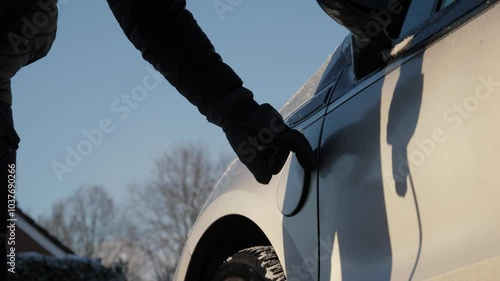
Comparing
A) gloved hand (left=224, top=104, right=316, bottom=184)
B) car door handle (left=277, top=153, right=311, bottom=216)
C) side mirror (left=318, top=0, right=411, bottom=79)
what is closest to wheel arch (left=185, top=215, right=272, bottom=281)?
car door handle (left=277, top=153, right=311, bottom=216)

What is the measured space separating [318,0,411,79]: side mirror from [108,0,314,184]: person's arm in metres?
0.30

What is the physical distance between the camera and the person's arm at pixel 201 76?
2.28 m

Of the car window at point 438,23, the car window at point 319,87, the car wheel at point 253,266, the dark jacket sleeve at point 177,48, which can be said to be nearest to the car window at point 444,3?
the car window at point 438,23

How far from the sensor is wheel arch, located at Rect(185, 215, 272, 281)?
2904mm

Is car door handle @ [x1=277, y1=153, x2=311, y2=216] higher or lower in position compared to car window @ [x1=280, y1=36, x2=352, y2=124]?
lower

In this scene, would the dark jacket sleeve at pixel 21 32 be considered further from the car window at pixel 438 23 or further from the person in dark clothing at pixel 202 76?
the car window at pixel 438 23

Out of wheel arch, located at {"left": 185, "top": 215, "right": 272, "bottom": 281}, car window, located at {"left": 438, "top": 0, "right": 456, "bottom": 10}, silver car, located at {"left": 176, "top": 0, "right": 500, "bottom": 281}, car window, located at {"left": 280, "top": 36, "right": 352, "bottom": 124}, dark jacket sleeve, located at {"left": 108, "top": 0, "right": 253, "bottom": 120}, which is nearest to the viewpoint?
silver car, located at {"left": 176, "top": 0, "right": 500, "bottom": 281}

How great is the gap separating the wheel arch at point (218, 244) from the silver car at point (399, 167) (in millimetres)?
211

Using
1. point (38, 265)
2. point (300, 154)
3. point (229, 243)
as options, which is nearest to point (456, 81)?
point (300, 154)

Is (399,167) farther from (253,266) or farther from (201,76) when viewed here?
(253,266)

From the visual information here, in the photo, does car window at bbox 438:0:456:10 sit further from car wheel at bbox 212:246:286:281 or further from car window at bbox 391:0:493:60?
car wheel at bbox 212:246:286:281

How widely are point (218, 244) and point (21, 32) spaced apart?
1338 millimetres

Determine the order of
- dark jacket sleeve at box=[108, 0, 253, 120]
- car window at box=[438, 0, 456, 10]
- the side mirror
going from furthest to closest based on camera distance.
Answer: dark jacket sleeve at box=[108, 0, 253, 120]
the side mirror
car window at box=[438, 0, 456, 10]

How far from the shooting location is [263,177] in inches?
93.5
